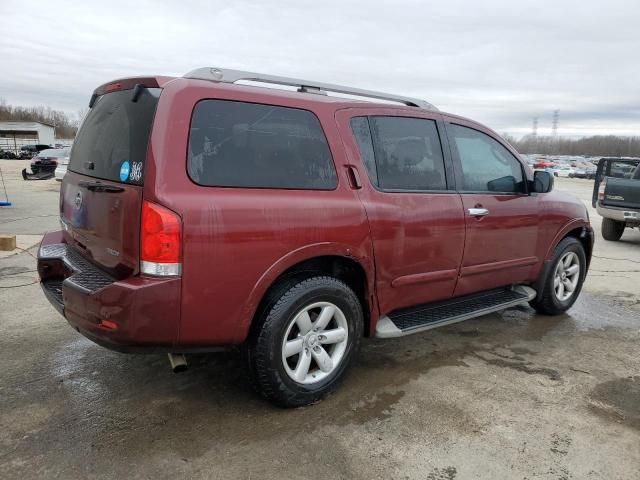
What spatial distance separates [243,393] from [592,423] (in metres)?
2.05

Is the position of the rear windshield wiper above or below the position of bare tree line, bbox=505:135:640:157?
below

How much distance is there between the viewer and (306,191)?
9.71 ft

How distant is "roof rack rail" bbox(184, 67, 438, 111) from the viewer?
2.93 metres

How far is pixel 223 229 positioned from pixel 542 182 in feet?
9.79

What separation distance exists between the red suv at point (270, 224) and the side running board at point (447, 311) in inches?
0.7

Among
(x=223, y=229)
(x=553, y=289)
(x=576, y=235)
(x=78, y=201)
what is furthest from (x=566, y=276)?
(x=78, y=201)

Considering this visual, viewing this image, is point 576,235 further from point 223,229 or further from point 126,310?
point 126,310

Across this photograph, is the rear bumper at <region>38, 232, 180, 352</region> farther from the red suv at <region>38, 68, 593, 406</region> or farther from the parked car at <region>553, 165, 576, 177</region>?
the parked car at <region>553, 165, 576, 177</region>

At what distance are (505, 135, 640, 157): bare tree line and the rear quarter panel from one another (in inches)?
4150

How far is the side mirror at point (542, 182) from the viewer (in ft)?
14.3

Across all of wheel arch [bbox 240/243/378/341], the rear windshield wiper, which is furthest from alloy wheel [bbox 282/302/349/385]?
the rear windshield wiper

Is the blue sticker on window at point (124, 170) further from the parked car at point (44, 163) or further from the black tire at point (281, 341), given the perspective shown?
the parked car at point (44, 163)

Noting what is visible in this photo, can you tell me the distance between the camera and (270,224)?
9.00ft

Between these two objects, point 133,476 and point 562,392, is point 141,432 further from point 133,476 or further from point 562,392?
point 562,392
